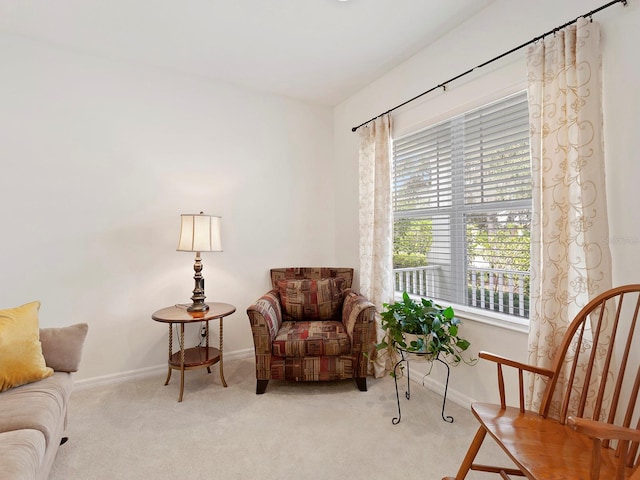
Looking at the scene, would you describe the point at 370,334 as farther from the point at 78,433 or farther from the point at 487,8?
the point at 487,8

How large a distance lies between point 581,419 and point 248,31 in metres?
2.81

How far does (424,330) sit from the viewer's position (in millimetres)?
2117

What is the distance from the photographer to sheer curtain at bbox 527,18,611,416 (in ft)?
5.11

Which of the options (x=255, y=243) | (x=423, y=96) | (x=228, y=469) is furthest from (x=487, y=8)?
(x=228, y=469)

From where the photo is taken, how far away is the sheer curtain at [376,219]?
2.87m

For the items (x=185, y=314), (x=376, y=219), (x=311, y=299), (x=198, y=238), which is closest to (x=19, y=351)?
(x=185, y=314)

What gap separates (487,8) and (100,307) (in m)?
3.57

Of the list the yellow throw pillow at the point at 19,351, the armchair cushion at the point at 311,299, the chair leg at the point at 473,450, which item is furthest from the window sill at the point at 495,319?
the yellow throw pillow at the point at 19,351

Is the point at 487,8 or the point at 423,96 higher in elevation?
the point at 487,8

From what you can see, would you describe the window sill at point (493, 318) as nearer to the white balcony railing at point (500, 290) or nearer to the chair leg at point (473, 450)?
the white balcony railing at point (500, 290)

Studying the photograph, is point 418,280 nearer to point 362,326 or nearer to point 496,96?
point 362,326

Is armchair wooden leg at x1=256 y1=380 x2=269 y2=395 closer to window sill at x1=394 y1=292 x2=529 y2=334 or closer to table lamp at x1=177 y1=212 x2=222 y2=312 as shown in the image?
table lamp at x1=177 y1=212 x2=222 y2=312

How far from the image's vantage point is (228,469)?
1.68 metres

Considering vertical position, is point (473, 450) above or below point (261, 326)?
below
